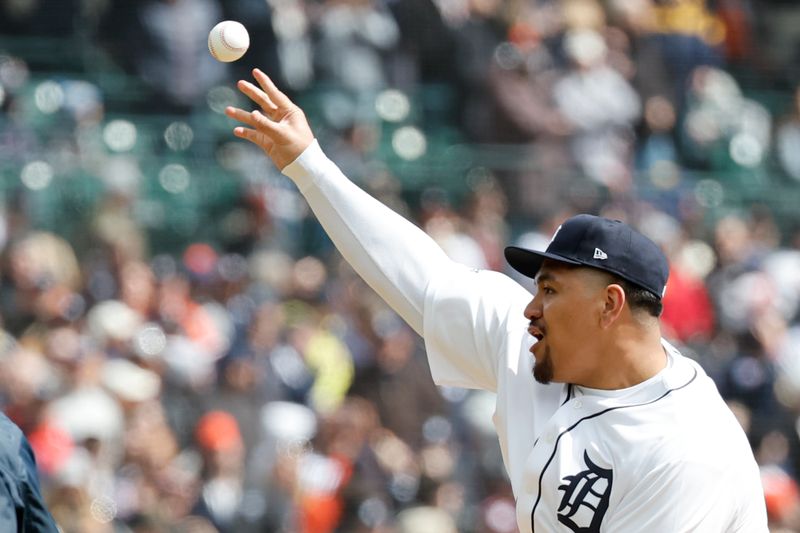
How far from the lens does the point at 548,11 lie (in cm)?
1185

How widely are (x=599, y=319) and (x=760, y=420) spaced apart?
6.28 meters

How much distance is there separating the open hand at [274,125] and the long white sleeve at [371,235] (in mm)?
32

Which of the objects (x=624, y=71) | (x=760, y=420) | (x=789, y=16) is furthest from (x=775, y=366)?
(x=789, y=16)

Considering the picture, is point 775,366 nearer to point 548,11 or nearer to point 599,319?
point 548,11

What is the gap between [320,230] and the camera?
31.8 feet

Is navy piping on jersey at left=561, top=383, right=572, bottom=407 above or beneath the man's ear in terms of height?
beneath

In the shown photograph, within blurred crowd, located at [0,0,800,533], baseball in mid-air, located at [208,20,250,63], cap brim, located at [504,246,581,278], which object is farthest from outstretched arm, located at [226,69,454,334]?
blurred crowd, located at [0,0,800,533]

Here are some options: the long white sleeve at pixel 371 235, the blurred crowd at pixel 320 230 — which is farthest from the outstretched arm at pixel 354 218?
the blurred crowd at pixel 320 230

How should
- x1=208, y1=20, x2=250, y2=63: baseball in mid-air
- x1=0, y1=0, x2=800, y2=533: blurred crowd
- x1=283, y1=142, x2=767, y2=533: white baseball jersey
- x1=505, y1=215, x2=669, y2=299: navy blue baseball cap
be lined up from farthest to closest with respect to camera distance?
1. x1=0, y1=0, x2=800, y2=533: blurred crowd
2. x1=208, y1=20, x2=250, y2=63: baseball in mid-air
3. x1=505, y1=215, x2=669, y2=299: navy blue baseball cap
4. x1=283, y1=142, x2=767, y2=533: white baseball jersey

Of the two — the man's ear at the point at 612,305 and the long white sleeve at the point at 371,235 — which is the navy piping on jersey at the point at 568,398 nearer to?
the man's ear at the point at 612,305

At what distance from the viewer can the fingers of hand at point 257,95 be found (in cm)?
366

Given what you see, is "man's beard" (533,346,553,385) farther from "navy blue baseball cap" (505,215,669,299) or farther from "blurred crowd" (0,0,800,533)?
"blurred crowd" (0,0,800,533)

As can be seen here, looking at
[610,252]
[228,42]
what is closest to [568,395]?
[610,252]

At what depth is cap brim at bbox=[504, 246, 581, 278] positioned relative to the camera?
3424 mm
